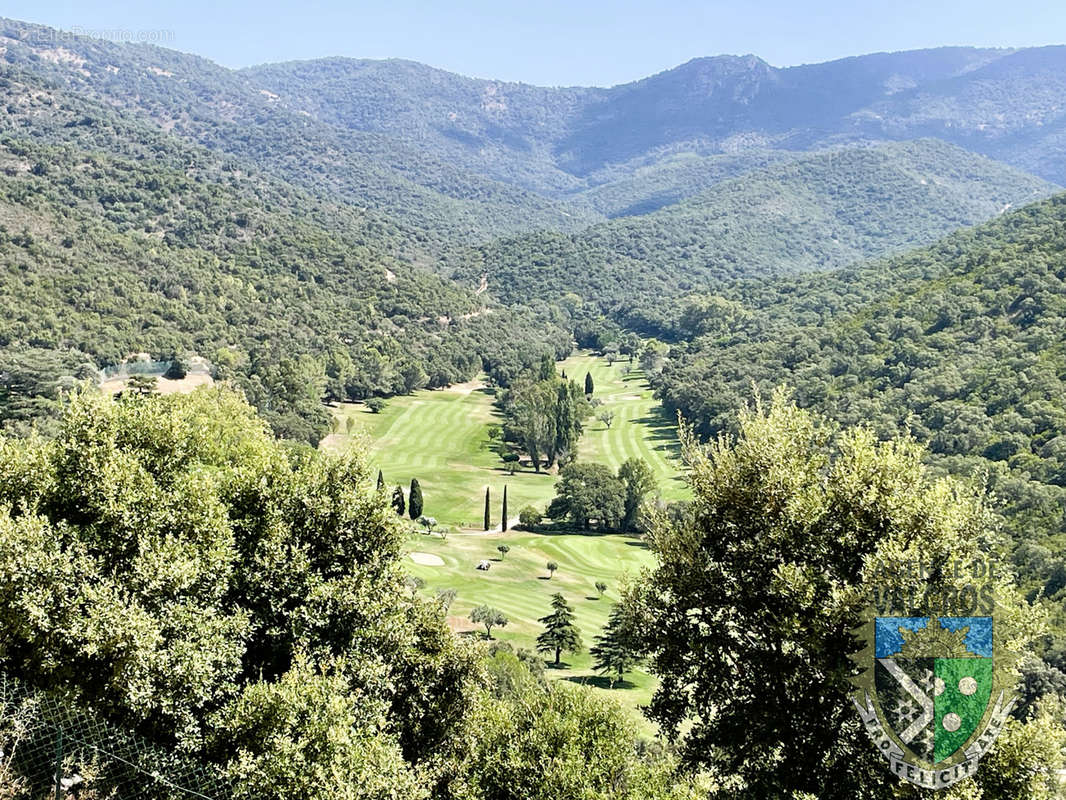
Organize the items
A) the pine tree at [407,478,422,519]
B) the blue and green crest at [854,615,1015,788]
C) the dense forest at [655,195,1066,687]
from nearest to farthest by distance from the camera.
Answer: the blue and green crest at [854,615,1015,788] < the dense forest at [655,195,1066,687] < the pine tree at [407,478,422,519]

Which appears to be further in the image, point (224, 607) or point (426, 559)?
point (426, 559)

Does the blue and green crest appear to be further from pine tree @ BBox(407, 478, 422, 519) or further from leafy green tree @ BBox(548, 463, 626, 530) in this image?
leafy green tree @ BBox(548, 463, 626, 530)

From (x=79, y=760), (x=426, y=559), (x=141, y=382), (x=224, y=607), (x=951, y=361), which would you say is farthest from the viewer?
(x=951, y=361)

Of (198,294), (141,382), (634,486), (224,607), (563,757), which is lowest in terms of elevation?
(634,486)

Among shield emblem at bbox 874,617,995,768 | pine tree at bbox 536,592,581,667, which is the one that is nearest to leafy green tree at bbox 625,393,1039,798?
shield emblem at bbox 874,617,995,768

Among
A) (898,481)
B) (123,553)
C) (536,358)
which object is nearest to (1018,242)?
(536,358)

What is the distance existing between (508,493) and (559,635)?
4724cm

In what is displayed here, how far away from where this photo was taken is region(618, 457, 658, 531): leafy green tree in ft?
330

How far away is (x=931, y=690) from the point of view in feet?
44.6

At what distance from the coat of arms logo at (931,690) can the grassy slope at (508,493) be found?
49.9ft

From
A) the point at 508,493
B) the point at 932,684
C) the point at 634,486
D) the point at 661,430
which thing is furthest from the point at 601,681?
the point at 661,430

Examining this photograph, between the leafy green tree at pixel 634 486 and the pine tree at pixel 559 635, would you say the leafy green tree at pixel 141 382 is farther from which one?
the leafy green tree at pixel 634 486

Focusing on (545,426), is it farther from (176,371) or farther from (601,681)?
(601,681)

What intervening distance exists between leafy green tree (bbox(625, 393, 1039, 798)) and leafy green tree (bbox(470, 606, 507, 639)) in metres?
46.8
